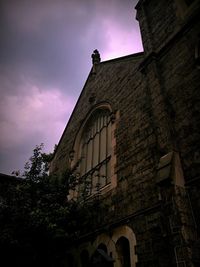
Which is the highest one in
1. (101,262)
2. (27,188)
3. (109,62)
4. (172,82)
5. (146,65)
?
(109,62)

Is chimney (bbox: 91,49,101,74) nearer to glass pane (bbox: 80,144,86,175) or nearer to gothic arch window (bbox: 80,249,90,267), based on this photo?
glass pane (bbox: 80,144,86,175)

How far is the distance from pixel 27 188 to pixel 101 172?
2.59 metres

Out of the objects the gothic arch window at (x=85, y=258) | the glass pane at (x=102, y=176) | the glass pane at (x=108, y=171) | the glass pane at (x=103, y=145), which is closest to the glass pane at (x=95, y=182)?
the glass pane at (x=102, y=176)

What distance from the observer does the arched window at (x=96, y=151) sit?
7727 millimetres

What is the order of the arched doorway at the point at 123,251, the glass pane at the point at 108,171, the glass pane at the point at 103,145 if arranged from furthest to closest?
1. the glass pane at the point at 103,145
2. the glass pane at the point at 108,171
3. the arched doorway at the point at 123,251

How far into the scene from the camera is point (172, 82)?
5.68 m

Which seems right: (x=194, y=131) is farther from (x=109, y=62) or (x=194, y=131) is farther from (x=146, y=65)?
(x=109, y=62)

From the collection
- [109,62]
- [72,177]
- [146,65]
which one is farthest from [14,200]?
[109,62]

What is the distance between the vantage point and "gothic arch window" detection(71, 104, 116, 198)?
744cm

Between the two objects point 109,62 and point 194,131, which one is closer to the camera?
point 194,131

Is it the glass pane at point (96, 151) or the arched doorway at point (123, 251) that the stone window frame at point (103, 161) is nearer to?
the glass pane at point (96, 151)

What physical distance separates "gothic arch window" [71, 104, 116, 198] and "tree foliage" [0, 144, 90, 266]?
2.79 feet

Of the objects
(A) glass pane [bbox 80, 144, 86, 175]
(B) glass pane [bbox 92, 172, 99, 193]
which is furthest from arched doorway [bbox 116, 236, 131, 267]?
(A) glass pane [bbox 80, 144, 86, 175]

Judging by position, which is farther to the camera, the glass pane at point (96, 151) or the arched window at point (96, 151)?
the glass pane at point (96, 151)
